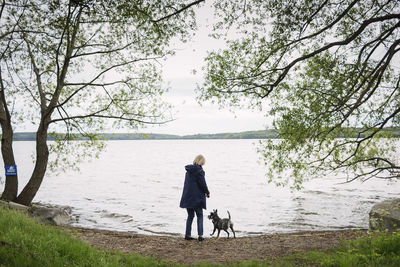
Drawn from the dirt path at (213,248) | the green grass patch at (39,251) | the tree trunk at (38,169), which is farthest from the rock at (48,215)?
the green grass patch at (39,251)

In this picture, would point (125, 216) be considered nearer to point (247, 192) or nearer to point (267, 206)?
point (267, 206)

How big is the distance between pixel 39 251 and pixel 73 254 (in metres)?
0.65

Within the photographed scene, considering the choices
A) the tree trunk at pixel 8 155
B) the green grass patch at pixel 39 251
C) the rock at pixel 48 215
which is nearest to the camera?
the green grass patch at pixel 39 251

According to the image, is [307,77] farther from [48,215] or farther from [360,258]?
[48,215]

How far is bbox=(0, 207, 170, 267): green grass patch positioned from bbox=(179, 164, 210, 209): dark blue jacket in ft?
→ 10.1

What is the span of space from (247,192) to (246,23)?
840 inches

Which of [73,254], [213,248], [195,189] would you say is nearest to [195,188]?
[195,189]

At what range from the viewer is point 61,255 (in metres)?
5.95

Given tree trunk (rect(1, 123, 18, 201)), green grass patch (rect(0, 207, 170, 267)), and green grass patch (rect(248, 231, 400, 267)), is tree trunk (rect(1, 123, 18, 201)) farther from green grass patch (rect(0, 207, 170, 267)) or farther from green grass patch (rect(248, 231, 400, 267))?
green grass patch (rect(248, 231, 400, 267))

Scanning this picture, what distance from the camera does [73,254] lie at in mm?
6055

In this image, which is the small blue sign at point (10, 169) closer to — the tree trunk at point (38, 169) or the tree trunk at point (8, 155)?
the tree trunk at point (8, 155)

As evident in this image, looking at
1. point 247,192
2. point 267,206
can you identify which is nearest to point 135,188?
point 247,192

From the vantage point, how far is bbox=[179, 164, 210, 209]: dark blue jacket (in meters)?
10.1

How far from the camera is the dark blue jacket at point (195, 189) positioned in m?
10.1
